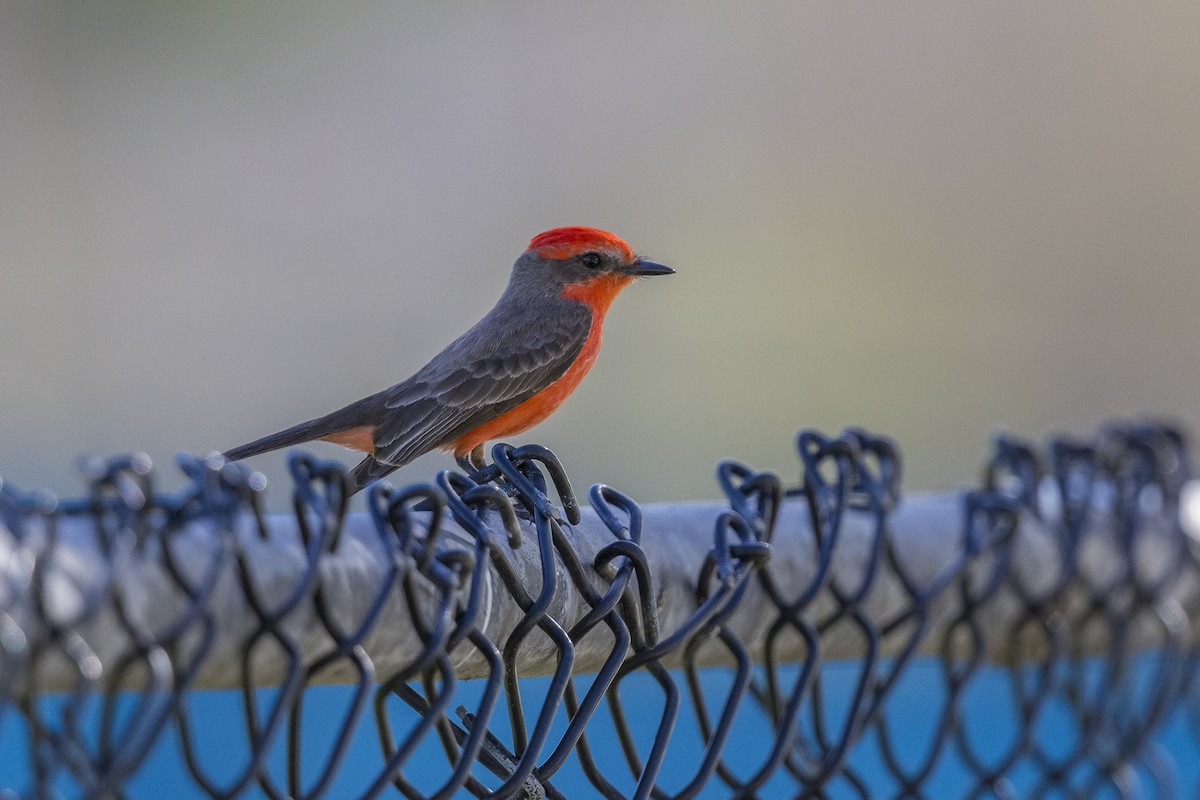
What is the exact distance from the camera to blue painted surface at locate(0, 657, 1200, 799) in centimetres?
262

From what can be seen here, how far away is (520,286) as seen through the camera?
4738 millimetres

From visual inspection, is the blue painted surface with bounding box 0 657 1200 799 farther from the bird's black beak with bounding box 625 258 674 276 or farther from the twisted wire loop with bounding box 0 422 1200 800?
the bird's black beak with bounding box 625 258 674 276

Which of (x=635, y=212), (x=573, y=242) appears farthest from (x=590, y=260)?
(x=635, y=212)

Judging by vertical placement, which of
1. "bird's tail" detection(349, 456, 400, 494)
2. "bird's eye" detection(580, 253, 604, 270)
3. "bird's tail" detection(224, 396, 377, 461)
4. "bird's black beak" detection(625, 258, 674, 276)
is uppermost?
"bird's eye" detection(580, 253, 604, 270)

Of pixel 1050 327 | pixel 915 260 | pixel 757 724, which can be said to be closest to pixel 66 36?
pixel 915 260

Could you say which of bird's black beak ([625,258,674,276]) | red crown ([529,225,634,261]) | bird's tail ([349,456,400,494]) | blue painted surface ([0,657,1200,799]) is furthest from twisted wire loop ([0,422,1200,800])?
red crown ([529,225,634,261])

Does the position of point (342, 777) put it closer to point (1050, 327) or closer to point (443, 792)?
point (443, 792)

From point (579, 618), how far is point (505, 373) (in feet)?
7.38

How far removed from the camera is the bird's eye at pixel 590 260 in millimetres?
4637

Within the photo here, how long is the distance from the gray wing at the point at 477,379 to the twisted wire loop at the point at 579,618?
2.90ft

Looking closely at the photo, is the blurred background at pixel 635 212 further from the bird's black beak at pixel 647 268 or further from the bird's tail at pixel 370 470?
the bird's tail at pixel 370 470

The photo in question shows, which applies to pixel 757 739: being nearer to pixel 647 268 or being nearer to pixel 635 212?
pixel 647 268

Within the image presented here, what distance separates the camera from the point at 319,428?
3.78 metres

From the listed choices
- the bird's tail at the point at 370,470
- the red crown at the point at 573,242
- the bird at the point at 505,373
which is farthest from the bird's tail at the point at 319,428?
the red crown at the point at 573,242
